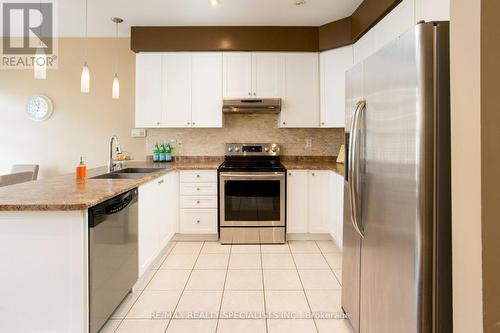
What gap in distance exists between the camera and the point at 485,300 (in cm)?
81

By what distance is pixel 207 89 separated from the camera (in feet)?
12.4

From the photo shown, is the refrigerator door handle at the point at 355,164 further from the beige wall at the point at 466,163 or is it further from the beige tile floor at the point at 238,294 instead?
the beige tile floor at the point at 238,294

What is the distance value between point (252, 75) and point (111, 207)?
2.51m

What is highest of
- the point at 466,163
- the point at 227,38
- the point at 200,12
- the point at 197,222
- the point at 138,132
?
the point at 200,12

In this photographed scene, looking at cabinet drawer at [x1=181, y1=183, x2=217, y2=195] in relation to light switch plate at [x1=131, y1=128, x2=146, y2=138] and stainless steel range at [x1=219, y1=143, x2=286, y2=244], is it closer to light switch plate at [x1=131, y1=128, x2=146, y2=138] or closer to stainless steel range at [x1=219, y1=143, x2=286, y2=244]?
stainless steel range at [x1=219, y1=143, x2=286, y2=244]

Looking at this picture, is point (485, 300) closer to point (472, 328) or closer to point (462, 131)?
point (472, 328)

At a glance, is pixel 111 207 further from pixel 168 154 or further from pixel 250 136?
pixel 250 136

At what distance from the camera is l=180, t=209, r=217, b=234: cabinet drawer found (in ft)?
11.8

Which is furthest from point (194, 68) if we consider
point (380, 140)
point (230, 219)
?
point (380, 140)

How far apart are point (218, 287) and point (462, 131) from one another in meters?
2.08

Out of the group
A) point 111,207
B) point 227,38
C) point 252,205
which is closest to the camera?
point 111,207

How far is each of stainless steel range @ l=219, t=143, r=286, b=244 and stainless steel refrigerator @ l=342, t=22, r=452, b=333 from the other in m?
1.98

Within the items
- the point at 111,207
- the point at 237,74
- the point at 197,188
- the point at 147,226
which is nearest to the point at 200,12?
the point at 237,74

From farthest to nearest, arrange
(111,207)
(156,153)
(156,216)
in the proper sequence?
(156,153), (156,216), (111,207)
